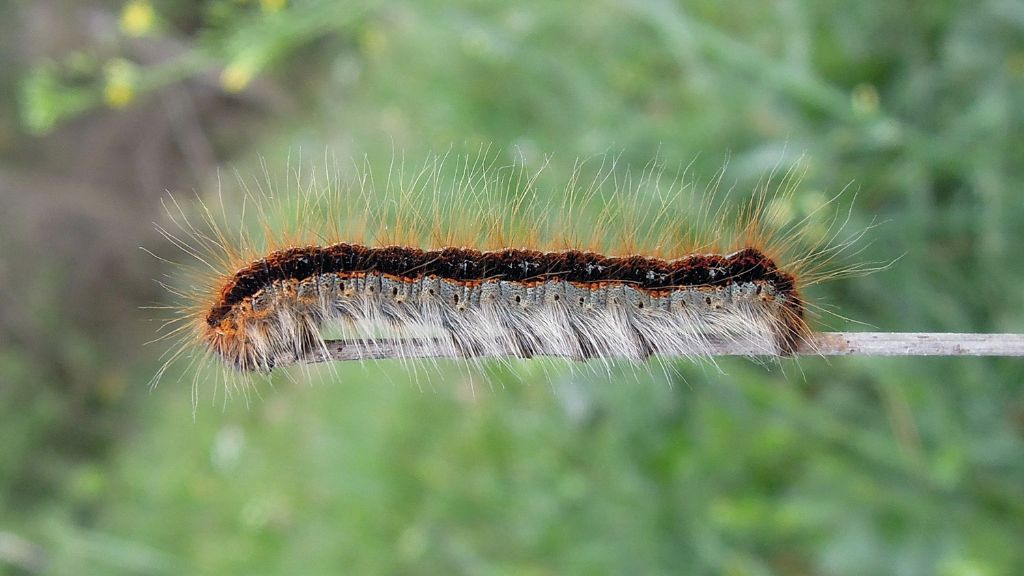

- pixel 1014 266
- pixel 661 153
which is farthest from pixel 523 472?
pixel 1014 266

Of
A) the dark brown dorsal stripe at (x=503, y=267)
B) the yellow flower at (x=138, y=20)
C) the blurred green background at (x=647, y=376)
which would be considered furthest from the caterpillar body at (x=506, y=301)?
the yellow flower at (x=138, y=20)

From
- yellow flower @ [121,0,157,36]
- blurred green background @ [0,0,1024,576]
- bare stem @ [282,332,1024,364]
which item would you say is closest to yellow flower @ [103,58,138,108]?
blurred green background @ [0,0,1024,576]

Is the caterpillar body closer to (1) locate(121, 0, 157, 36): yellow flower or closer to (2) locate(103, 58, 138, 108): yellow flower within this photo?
(2) locate(103, 58, 138, 108): yellow flower

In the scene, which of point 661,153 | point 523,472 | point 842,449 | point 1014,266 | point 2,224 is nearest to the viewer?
point 1014,266

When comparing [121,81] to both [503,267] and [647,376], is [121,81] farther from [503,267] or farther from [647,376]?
[647,376]

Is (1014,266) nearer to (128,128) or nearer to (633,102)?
(633,102)

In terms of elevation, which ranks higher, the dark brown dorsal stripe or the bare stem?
the dark brown dorsal stripe
